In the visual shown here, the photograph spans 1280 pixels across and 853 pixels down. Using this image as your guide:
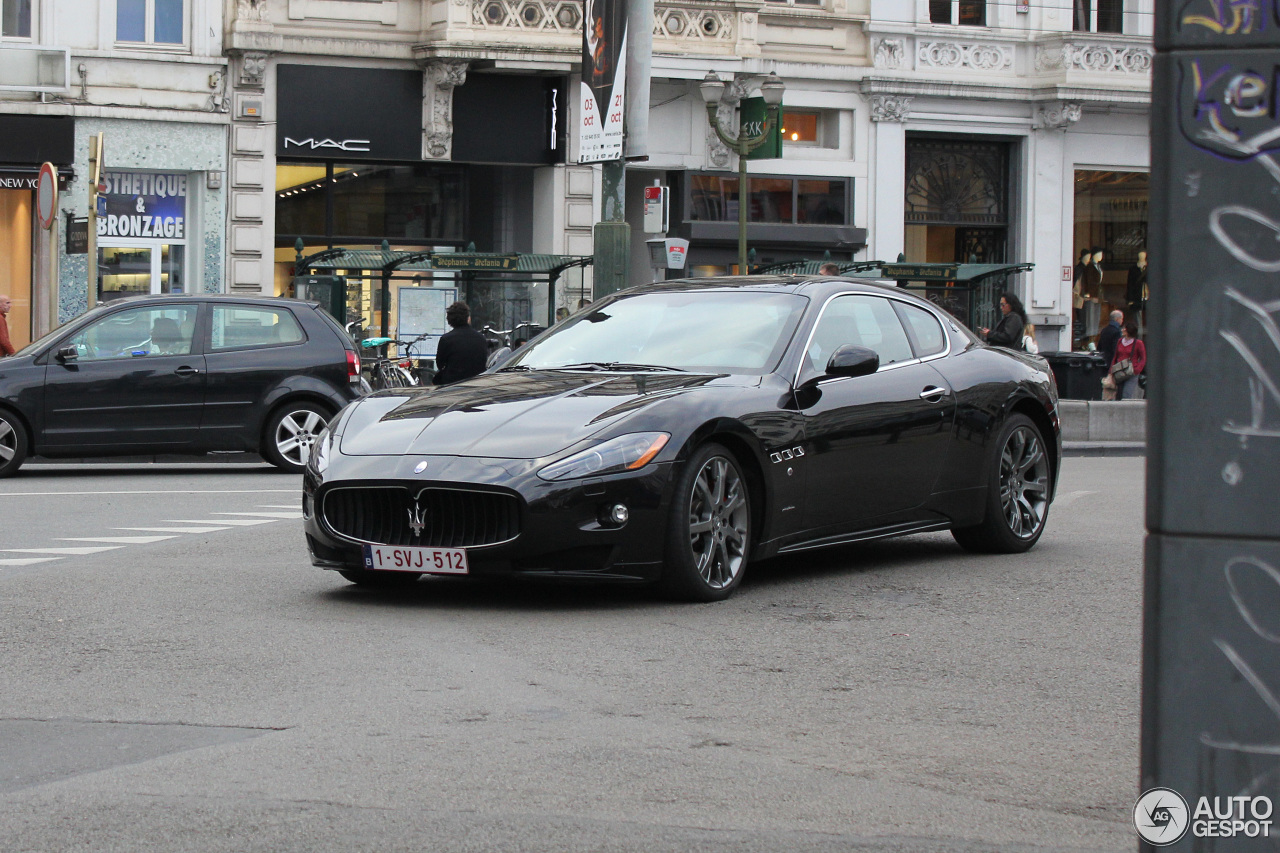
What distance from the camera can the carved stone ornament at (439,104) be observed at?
29.7 metres

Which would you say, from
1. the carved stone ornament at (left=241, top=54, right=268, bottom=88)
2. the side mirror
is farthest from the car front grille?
the carved stone ornament at (left=241, top=54, right=268, bottom=88)

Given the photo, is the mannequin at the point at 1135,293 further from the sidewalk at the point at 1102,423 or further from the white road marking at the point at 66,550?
the white road marking at the point at 66,550

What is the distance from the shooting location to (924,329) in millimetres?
10023

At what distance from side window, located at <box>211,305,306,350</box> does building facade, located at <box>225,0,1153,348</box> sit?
10.0 metres

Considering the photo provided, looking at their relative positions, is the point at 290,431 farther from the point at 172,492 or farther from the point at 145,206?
the point at 145,206

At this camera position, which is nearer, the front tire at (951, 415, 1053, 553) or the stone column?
the front tire at (951, 415, 1053, 553)

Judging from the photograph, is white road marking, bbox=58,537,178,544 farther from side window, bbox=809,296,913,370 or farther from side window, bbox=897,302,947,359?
side window, bbox=897,302,947,359

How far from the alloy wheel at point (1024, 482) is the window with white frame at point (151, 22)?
21.2m

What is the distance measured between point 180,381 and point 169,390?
0.42ft

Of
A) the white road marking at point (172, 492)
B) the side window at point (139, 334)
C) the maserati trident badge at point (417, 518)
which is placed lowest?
the white road marking at point (172, 492)

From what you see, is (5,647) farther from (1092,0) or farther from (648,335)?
(1092,0)

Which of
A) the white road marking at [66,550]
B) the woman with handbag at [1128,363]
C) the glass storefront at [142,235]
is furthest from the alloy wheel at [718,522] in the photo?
the glass storefront at [142,235]

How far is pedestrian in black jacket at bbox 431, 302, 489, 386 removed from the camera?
19.6 m

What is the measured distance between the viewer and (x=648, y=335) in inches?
364
